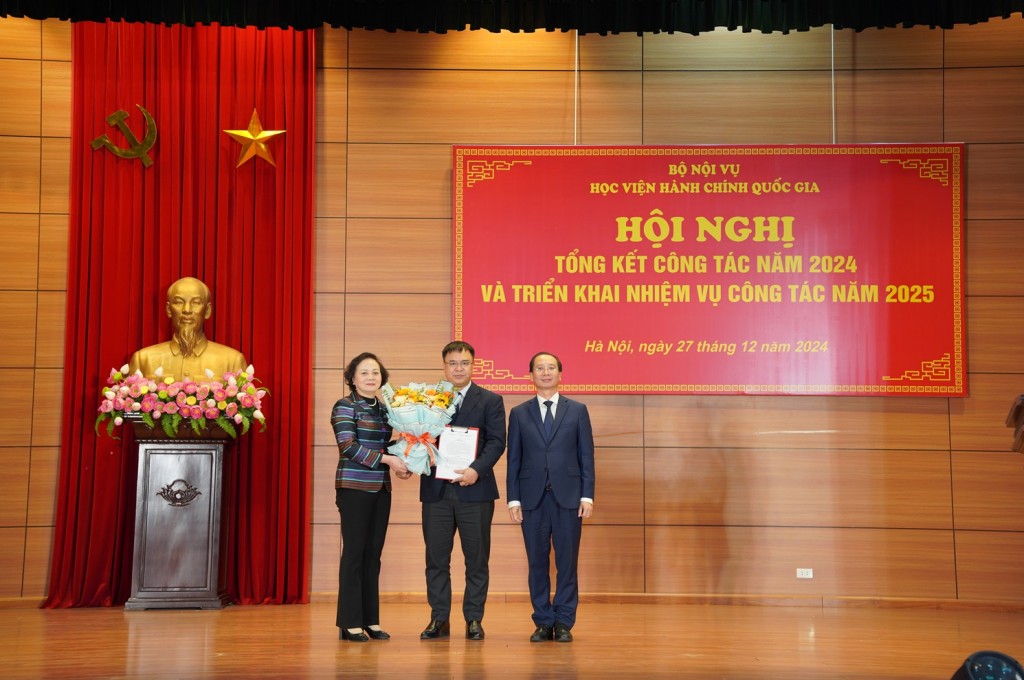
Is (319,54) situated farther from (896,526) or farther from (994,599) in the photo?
(994,599)

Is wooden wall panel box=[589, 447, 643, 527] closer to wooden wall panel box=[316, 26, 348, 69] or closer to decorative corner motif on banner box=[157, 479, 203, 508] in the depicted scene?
decorative corner motif on banner box=[157, 479, 203, 508]

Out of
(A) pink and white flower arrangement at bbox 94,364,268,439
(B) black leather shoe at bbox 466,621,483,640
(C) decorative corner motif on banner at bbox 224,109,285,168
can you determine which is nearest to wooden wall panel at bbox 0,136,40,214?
(C) decorative corner motif on banner at bbox 224,109,285,168

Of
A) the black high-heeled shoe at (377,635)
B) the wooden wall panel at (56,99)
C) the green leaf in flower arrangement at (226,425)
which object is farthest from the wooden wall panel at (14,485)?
the black high-heeled shoe at (377,635)

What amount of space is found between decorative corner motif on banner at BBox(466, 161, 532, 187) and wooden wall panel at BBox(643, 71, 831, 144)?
92 cm

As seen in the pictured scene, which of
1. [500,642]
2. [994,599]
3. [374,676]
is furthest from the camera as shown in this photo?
[994,599]

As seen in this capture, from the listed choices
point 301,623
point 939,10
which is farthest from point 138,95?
point 939,10

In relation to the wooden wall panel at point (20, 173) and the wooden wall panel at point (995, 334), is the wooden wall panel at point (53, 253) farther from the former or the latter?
the wooden wall panel at point (995, 334)

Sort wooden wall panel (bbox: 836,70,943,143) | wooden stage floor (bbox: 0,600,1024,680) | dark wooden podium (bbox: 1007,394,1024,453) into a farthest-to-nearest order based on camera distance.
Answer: wooden wall panel (bbox: 836,70,943,143), wooden stage floor (bbox: 0,600,1024,680), dark wooden podium (bbox: 1007,394,1024,453)

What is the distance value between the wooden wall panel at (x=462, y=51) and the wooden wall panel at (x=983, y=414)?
10.7 ft

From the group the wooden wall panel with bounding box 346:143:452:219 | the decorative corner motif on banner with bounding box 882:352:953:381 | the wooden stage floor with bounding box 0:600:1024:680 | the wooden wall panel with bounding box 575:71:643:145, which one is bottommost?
the wooden stage floor with bounding box 0:600:1024:680

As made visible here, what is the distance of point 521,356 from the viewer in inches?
270

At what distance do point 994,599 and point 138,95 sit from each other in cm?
617

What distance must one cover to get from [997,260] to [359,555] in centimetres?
439

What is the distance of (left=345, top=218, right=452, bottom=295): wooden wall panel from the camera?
276 inches
